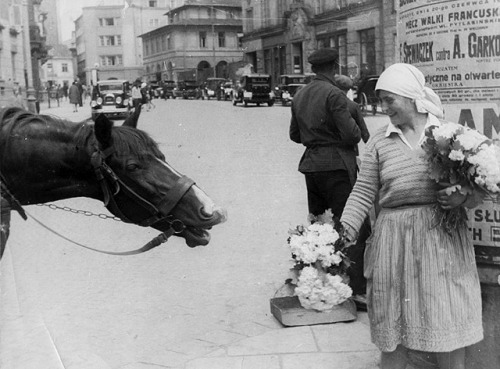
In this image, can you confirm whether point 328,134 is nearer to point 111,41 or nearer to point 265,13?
point 111,41

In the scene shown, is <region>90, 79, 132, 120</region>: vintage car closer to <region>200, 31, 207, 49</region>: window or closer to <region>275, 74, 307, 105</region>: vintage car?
<region>200, 31, 207, 49</region>: window

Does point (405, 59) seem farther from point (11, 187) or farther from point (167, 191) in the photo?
point (11, 187)

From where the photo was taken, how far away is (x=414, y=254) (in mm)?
2818

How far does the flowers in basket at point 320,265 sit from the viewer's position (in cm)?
290

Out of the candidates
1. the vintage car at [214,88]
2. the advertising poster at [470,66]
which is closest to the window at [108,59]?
the advertising poster at [470,66]

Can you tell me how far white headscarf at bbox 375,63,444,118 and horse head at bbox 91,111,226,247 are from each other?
998 mm

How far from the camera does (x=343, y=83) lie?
5609 millimetres

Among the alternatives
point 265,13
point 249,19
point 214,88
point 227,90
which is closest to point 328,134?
point 265,13

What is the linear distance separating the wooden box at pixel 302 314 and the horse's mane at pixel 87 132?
1.85 meters

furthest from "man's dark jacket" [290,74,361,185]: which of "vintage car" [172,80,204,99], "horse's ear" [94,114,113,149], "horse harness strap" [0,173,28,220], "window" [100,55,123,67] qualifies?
"vintage car" [172,80,204,99]

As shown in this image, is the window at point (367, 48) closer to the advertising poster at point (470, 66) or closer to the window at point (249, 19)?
the window at point (249, 19)

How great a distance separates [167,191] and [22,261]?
3665mm

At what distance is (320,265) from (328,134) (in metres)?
2.03

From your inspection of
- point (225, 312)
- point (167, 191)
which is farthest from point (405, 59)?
point (225, 312)
